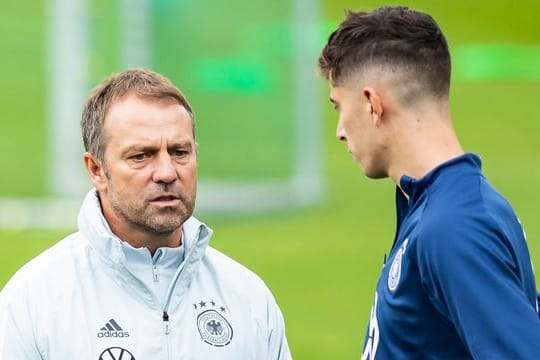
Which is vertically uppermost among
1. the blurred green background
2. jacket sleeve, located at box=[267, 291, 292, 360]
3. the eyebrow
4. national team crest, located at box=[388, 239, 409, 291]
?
the eyebrow

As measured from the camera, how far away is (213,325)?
196 inches

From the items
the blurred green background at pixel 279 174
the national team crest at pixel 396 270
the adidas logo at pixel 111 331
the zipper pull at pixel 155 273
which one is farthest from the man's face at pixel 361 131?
the blurred green background at pixel 279 174

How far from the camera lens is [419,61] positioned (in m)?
4.73

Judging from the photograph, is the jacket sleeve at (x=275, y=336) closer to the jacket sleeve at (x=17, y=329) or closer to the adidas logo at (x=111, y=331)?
the adidas logo at (x=111, y=331)

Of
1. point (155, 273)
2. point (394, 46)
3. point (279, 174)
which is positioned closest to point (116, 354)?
point (155, 273)

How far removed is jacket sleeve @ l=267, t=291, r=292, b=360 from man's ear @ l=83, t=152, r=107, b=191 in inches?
26.1

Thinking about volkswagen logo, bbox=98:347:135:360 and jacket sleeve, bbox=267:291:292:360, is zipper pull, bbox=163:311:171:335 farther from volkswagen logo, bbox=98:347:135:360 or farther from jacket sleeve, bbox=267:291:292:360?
jacket sleeve, bbox=267:291:292:360

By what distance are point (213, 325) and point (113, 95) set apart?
0.82 metres

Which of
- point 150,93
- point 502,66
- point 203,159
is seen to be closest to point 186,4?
point 203,159

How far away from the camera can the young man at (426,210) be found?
13.8ft

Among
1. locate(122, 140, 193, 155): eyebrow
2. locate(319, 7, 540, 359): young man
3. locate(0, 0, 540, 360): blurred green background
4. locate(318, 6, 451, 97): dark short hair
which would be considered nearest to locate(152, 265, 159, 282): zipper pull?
locate(122, 140, 193, 155): eyebrow

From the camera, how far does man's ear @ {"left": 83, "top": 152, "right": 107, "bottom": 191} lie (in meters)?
5.09

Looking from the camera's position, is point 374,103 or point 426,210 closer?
point 426,210

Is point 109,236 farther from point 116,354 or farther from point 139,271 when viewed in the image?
point 116,354
